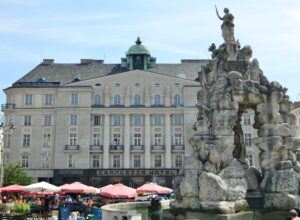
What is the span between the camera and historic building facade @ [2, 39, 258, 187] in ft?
188

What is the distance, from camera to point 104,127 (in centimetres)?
5878

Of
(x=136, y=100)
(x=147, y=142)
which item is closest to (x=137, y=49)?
(x=136, y=100)

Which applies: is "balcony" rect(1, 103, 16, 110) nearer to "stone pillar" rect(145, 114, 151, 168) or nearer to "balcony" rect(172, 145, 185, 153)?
"stone pillar" rect(145, 114, 151, 168)

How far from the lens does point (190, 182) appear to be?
13.2 metres

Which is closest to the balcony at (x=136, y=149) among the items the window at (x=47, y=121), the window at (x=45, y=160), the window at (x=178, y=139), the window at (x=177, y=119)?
the window at (x=178, y=139)

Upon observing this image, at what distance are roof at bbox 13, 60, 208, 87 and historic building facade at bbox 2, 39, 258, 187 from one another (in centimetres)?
37

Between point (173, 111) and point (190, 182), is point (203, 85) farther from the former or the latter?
point (173, 111)

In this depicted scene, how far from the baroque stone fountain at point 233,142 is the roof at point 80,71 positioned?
1799 inches

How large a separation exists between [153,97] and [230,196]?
4733 cm

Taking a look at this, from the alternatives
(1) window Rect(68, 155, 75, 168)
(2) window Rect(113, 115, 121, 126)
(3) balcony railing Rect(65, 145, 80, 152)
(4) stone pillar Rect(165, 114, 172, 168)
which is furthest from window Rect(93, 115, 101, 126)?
(4) stone pillar Rect(165, 114, 172, 168)

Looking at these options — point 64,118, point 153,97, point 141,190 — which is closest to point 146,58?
point 153,97

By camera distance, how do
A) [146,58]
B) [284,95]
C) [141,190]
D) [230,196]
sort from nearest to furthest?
[230,196], [284,95], [141,190], [146,58]

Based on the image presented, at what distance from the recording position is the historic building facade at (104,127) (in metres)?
57.2

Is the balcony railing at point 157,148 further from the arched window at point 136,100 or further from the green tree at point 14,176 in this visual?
the green tree at point 14,176
